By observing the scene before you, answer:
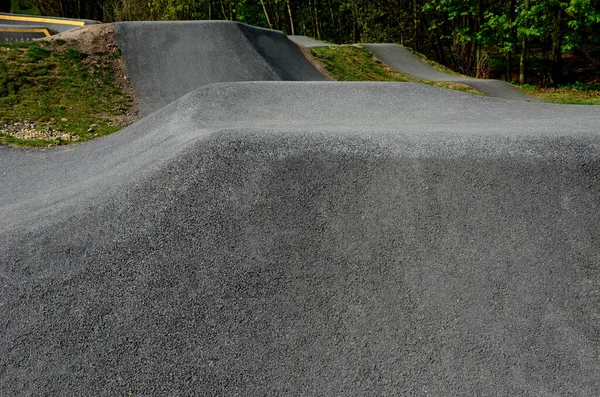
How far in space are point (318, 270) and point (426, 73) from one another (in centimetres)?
1884

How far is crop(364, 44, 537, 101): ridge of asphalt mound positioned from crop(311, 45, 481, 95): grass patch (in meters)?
0.72

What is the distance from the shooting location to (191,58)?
613 inches

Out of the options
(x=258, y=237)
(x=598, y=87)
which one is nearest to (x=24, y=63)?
(x=258, y=237)

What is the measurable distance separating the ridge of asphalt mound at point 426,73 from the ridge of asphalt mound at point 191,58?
588 centimetres

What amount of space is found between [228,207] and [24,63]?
1220cm

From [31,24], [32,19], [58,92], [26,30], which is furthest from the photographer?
[32,19]

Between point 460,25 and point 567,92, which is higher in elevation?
point 460,25

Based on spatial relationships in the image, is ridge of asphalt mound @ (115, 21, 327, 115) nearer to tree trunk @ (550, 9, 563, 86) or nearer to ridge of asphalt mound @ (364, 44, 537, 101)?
ridge of asphalt mound @ (364, 44, 537, 101)

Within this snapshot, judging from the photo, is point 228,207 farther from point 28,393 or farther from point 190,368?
point 28,393

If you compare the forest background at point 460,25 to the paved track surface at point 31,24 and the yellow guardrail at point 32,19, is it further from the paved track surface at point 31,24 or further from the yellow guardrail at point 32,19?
the paved track surface at point 31,24

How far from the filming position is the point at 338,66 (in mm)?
19422

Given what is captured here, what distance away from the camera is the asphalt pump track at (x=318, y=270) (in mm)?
4039

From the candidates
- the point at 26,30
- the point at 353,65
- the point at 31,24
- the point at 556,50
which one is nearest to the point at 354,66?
the point at 353,65

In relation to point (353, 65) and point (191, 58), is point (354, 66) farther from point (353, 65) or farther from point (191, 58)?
point (191, 58)
